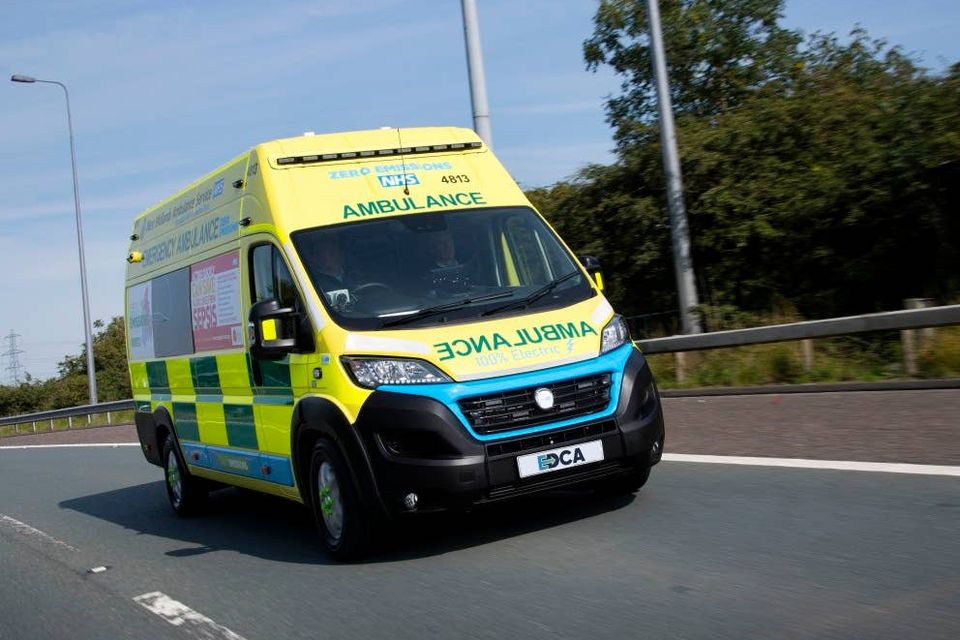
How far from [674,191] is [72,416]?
71.9 ft

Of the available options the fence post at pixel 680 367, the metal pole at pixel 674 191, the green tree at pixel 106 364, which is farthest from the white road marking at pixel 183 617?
the green tree at pixel 106 364

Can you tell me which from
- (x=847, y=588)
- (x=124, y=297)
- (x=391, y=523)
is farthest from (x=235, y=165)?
(x=847, y=588)

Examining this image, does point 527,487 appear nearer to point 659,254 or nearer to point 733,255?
point 733,255

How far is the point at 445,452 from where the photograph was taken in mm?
6285

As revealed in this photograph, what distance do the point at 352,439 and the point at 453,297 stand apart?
3.60ft

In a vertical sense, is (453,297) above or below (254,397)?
above

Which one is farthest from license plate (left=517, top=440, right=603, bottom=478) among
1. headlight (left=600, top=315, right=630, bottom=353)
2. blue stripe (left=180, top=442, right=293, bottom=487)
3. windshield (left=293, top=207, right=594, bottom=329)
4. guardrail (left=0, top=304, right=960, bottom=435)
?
guardrail (left=0, top=304, right=960, bottom=435)

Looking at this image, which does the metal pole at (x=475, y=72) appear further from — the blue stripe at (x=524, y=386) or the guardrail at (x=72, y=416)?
the guardrail at (x=72, y=416)

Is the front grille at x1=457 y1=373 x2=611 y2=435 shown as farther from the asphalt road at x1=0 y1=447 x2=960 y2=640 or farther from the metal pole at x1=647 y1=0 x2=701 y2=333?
the metal pole at x1=647 y1=0 x2=701 y2=333

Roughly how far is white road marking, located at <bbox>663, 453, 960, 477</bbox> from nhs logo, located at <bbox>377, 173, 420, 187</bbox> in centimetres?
308

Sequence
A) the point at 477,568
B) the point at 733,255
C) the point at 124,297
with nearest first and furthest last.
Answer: the point at 477,568 < the point at 124,297 < the point at 733,255

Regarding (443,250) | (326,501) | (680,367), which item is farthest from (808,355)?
(326,501)

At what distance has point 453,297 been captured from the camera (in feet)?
22.9

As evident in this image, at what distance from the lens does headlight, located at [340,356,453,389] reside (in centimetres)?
636
